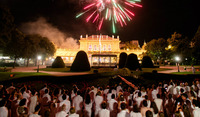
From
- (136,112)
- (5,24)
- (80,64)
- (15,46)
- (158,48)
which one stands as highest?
(5,24)

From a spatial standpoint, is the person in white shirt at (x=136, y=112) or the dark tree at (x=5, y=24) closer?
the person in white shirt at (x=136, y=112)

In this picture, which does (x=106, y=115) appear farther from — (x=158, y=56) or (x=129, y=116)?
(x=158, y=56)

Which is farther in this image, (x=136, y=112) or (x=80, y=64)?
(x=80, y=64)

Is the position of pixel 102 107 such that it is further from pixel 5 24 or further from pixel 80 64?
pixel 5 24

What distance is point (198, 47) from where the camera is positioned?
21516 millimetres

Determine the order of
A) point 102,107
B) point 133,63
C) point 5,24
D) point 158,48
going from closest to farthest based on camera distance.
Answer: point 102,107 < point 5,24 < point 133,63 < point 158,48

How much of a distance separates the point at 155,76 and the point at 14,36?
3320 cm

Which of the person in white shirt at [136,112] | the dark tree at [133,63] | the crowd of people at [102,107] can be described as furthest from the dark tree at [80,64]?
the person in white shirt at [136,112]

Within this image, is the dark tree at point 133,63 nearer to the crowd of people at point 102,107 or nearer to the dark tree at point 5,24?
the crowd of people at point 102,107

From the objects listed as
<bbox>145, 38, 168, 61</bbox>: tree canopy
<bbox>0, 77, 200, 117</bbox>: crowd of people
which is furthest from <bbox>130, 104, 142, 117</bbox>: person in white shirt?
<bbox>145, 38, 168, 61</bbox>: tree canopy

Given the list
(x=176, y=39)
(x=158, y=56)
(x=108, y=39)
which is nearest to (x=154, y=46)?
(x=158, y=56)

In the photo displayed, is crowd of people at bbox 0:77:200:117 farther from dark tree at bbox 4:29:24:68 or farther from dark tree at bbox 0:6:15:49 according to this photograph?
dark tree at bbox 4:29:24:68

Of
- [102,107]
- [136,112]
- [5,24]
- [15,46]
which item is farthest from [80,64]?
[15,46]

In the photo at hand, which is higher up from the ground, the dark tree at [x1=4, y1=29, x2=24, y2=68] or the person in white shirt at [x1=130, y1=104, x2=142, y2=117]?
the dark tree at [x1=4, y1=29, x2=24, y2=68]
